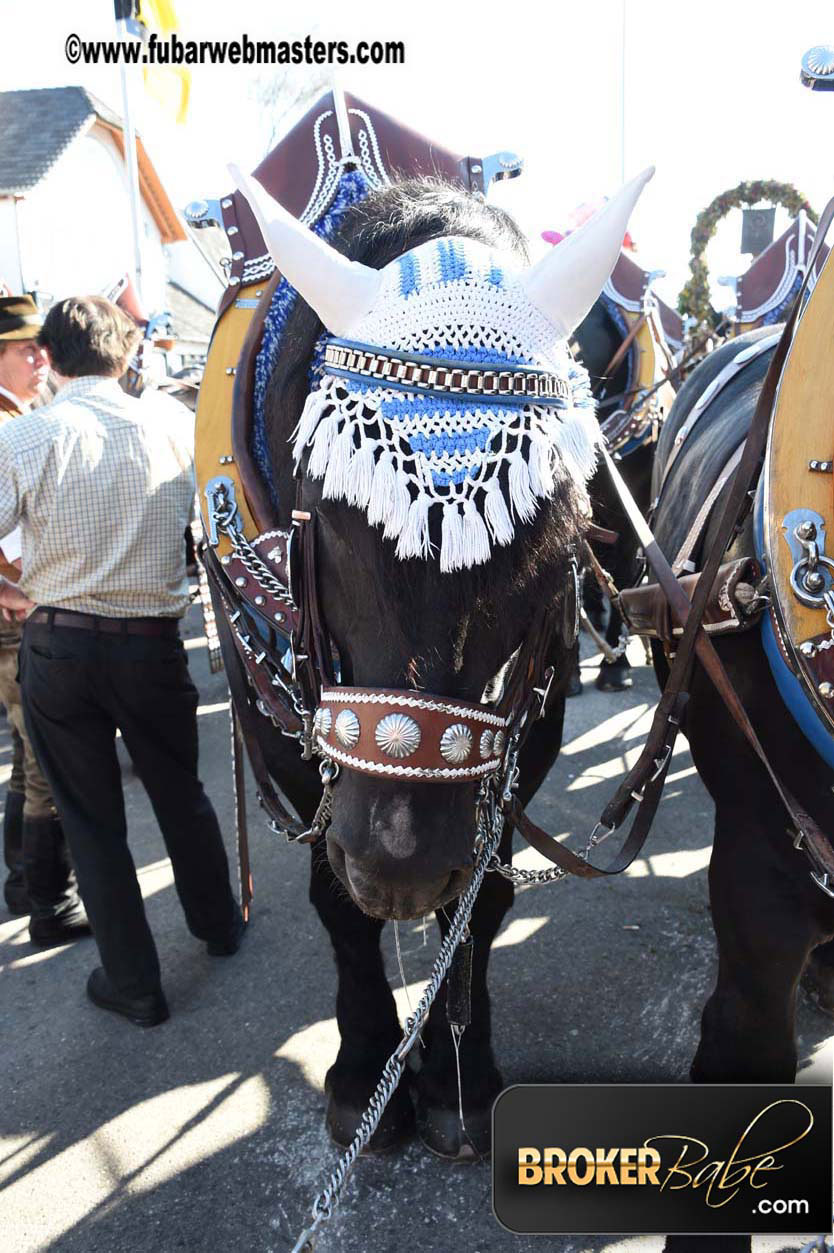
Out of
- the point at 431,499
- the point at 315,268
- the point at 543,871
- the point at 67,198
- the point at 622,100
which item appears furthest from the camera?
the point at 67,198

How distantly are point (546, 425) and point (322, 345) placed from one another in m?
0.54

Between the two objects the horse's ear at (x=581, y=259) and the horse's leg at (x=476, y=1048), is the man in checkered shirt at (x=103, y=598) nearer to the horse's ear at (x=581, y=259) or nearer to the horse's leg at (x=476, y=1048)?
the horse's leg at (x=476, y=1048)

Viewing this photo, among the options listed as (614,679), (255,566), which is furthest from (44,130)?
(255,566)

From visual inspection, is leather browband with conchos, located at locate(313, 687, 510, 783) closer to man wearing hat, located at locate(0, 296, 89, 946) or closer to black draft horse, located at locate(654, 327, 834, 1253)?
black draft horse, located at locate(654, 327, 834, 1253)

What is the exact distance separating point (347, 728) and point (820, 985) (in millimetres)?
1872

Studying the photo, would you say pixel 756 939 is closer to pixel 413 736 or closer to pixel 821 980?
pixel 413 736

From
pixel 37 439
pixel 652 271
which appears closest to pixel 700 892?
pixel 37 439

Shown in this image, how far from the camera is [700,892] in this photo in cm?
336

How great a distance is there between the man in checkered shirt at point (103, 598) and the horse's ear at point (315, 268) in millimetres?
1268

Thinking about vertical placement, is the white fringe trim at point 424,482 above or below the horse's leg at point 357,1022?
above

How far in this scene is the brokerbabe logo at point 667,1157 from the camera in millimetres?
1616

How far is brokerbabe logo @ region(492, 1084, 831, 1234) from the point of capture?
1.62 meters

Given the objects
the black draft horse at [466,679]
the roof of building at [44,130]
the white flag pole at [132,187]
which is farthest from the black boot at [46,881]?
the roof of building at [44,130]

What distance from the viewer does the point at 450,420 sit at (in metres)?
1.42
